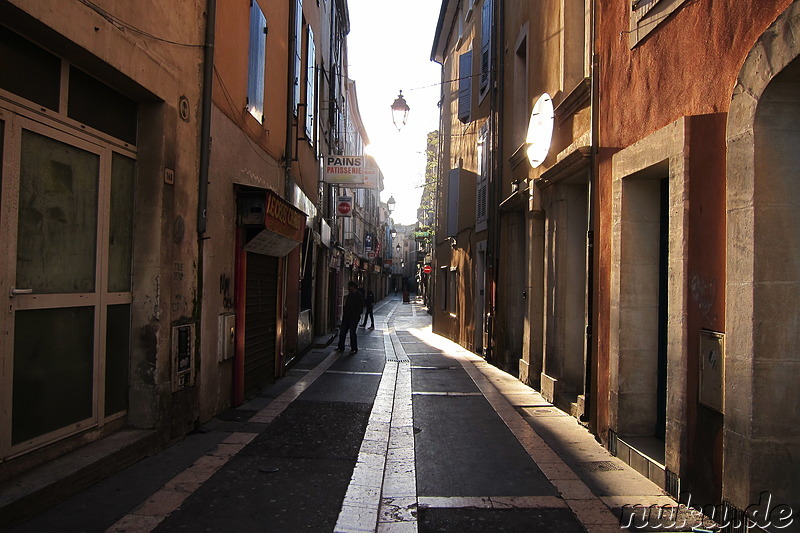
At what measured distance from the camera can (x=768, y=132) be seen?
3609 millimetres

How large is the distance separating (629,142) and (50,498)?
5.44m

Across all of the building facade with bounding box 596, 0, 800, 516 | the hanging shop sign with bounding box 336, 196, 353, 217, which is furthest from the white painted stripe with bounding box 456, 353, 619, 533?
the hanging shop sign with bounding box 336, 196, 353, 217

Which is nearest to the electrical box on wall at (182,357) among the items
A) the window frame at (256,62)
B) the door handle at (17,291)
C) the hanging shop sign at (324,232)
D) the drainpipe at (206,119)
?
the drainpipe at (206,119)

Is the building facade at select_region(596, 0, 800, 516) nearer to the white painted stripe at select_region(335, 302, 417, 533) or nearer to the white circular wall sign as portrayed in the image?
the white painted stripe at select_region(335, 302, 417, 533)

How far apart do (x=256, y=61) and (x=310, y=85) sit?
493 centimetres

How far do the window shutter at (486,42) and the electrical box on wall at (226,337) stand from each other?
877cm

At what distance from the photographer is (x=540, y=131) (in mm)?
8625

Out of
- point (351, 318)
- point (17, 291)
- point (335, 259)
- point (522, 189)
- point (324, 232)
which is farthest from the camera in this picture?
point (335, 259)

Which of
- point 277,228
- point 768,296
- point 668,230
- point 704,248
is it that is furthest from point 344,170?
point 768,296

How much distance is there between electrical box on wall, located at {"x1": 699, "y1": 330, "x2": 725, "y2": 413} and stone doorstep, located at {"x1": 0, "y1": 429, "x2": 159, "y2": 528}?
4394 millimetres

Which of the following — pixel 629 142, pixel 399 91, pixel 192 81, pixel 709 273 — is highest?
pixel 399 91

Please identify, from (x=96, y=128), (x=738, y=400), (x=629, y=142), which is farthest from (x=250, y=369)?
(x=738, y=400)

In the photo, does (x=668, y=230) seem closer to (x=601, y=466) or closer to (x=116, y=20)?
(x=601, y=466)

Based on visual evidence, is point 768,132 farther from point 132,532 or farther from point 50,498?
point 50,498
